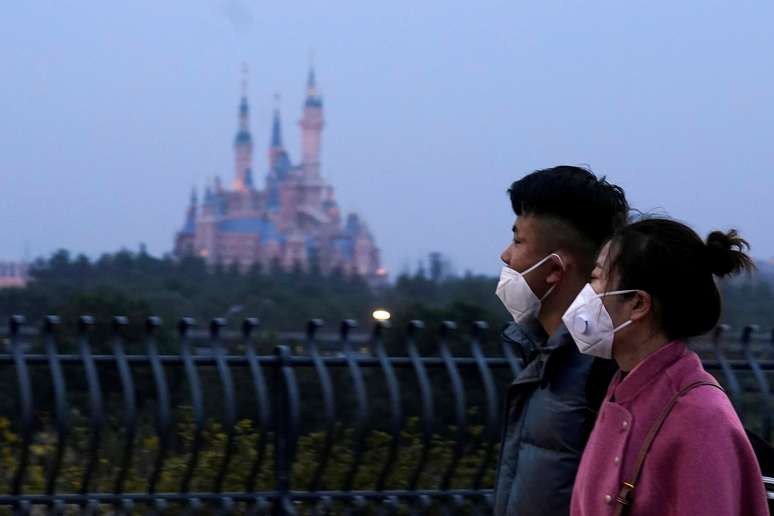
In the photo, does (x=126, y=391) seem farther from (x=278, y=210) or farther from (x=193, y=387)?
(x=278, y=210)

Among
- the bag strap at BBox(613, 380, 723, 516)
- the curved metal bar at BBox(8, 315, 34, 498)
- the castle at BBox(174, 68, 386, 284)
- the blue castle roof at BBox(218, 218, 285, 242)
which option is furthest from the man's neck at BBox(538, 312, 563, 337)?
the blue castle roof at BBox(218, 218, 285, 242)

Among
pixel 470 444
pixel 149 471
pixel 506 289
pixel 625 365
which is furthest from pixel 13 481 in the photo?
pixel 625 365

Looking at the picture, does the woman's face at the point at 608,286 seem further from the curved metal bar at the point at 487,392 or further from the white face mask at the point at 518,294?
the curved metal bar at the point at 487,392

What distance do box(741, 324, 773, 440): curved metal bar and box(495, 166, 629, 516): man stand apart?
2286 millimetres

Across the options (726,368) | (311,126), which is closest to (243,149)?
(311,126)

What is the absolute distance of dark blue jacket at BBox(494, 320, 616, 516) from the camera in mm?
2461

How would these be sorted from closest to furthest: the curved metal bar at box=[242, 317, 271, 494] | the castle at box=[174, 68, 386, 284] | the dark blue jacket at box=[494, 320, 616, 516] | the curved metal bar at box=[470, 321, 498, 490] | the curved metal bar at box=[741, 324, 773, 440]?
the dark blue jacket at box=[494, 320, 616, 516] → the curved metal bar at box=[242, 317, 271, 494] → the curved metal bar at box=[470, 321, 498, 490] → the curved metal bar at box=[741, 324, 773, 440] → the castle at box=[174, 68, 386, 284]

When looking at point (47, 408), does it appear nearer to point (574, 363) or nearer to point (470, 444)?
point (470, 444)

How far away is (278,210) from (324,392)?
8206cm

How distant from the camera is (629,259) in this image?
229 cm

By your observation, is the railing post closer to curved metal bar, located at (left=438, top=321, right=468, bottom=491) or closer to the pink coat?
curved metal bar, located at (left=438, top=321, right=468, bottom=491)

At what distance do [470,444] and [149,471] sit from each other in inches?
46.1

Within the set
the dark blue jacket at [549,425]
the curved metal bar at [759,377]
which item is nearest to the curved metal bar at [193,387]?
the dark blue jacket at [549,425]

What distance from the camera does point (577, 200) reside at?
2729 millimetres
